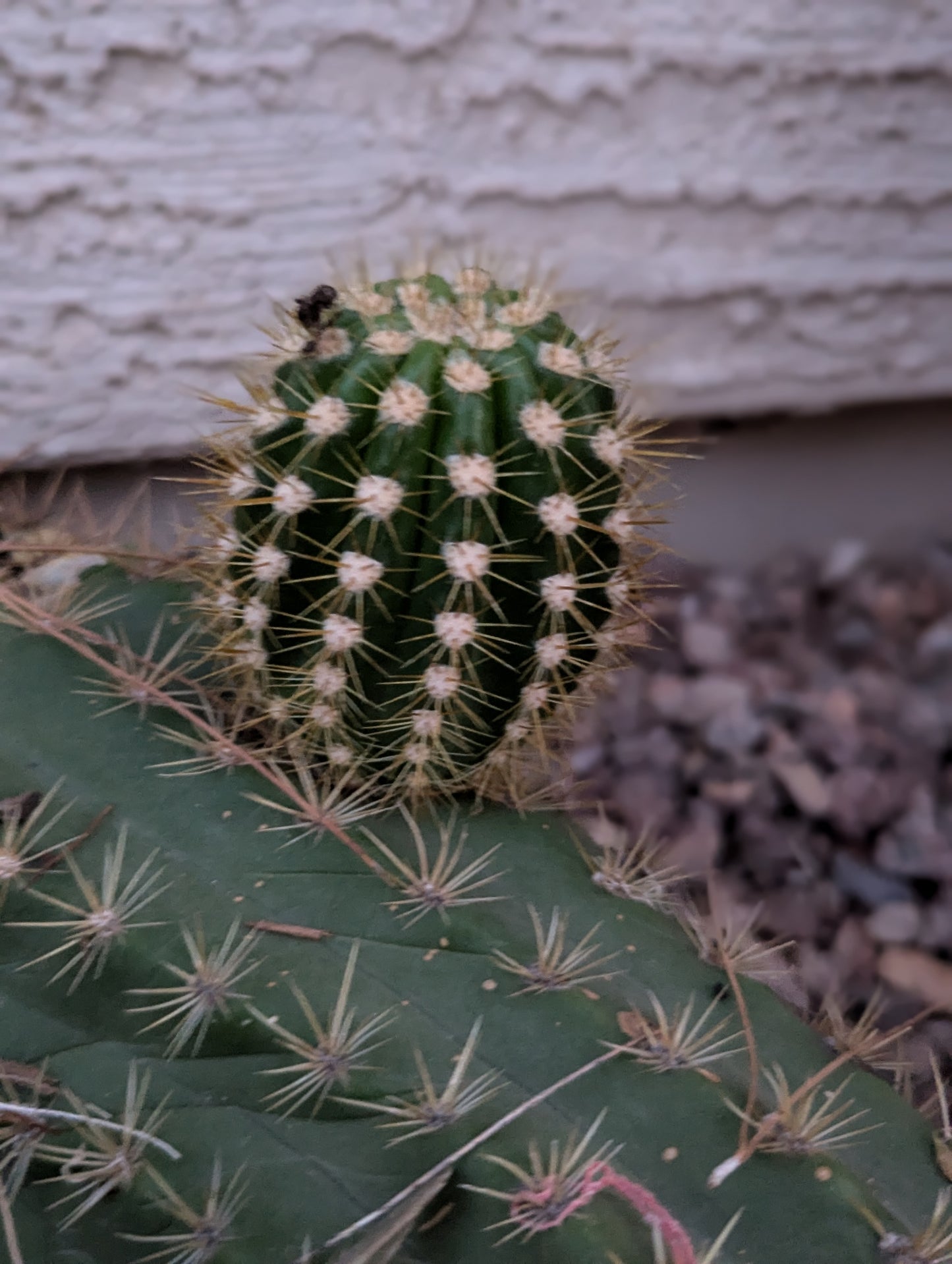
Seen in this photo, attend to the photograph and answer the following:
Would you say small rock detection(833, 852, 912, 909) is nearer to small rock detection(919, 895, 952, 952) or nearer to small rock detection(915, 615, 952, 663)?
small rock detection(919, 895, 952, 952)

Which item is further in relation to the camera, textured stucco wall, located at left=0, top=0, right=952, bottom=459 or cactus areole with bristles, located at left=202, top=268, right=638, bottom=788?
textured stucco wall, located at left=0, top=0, right=952, bottom=459

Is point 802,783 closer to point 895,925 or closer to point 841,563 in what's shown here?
point 895,925

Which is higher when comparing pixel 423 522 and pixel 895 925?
pixel 423 522

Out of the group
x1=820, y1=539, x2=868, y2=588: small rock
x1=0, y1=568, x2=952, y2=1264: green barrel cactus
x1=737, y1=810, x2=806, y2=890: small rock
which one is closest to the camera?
x1=0, y1=568, x2=952, y2=1264: green barrel cactus

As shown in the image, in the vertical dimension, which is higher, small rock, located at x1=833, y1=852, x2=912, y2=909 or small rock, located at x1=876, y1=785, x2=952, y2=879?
small rock, located at x1=876, y1=785, x2=952, y2=879

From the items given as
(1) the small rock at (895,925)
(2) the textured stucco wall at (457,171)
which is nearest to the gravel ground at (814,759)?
(1) the small rock at (895,925)

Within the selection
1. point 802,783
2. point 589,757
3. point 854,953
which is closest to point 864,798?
point 802,783

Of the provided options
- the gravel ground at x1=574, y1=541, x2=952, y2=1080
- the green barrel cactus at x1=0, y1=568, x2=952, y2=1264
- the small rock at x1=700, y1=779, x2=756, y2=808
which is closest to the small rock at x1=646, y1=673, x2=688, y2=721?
the gravel ground at x1=574, y1=541, x2=952, y2=1080

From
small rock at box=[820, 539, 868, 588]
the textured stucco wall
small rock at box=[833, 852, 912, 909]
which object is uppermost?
the textured stucco wall
